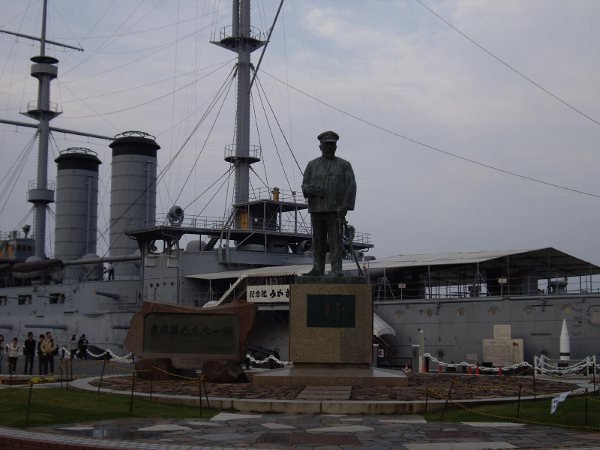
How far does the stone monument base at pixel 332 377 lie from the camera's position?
50.8 feet

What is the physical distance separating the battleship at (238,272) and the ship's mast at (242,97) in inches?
3.0

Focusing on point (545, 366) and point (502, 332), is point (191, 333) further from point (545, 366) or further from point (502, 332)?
point (502, 332)

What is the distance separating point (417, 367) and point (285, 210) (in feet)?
79.9

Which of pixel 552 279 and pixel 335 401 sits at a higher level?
pixel 552 279

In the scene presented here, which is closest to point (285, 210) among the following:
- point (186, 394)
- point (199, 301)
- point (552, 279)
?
point (199, 301)

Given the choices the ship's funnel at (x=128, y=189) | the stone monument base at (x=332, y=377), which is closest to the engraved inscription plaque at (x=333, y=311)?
the stone monument base at (x=332, y=377)

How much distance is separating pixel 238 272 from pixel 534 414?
99.5ft

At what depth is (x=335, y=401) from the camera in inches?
506

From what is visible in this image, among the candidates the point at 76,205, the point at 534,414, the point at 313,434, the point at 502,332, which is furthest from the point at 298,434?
the point at 76,205

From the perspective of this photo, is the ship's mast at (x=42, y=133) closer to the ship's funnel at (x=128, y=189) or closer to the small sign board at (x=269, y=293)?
the ship's funnel at (x=128, y=189)

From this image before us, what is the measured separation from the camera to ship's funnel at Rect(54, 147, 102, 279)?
6134 centimetres

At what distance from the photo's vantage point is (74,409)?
41.3 ft

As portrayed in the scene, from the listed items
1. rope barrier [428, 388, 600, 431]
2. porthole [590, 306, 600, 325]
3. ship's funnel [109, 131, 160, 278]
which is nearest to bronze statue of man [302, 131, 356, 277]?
rope barrier [428, 388, 600, 431]

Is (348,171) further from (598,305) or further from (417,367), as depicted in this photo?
(598,305)
